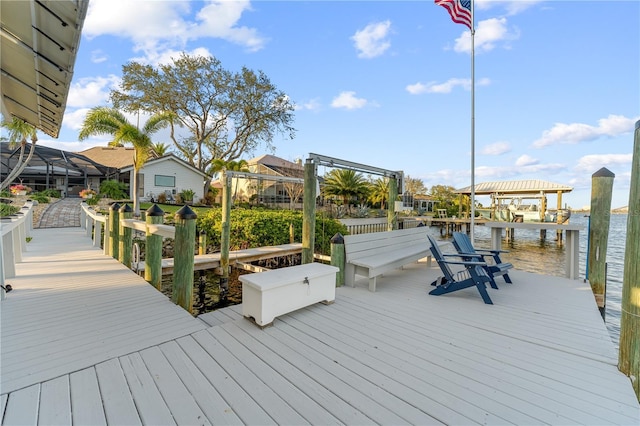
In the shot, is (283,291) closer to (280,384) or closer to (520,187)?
(280,384)

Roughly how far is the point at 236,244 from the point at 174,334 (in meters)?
6.95

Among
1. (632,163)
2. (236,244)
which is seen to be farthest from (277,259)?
(632,163)

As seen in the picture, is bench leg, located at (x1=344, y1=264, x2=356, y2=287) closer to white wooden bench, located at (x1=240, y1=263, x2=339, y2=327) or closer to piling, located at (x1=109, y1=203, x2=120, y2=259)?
white wooden bench, located at (x1=240, y1=263, x2=339, y2=327)

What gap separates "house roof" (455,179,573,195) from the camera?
62.1ft

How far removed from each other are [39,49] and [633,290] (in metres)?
5.90

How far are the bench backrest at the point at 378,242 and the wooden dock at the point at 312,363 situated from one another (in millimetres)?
983

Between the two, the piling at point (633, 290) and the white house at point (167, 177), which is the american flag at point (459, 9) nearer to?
the piling at point (633, 290)

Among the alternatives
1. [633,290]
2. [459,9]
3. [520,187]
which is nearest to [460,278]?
[633,290]

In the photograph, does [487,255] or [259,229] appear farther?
[259,229]

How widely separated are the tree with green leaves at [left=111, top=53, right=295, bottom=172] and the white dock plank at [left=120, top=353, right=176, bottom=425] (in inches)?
1003

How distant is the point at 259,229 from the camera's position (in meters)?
9.51

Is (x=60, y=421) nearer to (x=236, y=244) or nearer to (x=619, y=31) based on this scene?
(x=236, y=244)

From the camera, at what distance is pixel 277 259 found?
955 centimetres

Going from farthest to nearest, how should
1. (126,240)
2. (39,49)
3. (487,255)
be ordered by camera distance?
(126,240)
(487,255)
(39,49)
